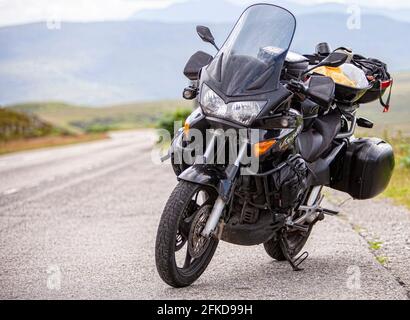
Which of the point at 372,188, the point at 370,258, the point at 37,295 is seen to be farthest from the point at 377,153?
the point at 37,295

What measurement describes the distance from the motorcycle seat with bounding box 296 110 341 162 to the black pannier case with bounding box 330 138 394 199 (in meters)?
0.35

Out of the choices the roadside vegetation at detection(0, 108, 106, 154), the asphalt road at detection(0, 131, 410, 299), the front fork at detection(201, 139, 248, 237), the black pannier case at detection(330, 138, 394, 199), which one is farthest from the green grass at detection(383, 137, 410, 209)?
the roadside vegetation at detection(0, 108, 106, 154)

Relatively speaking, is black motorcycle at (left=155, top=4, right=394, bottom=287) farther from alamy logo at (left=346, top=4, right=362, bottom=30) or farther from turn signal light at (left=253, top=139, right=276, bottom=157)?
alamy logo at (left=346, top=4, right=362, bottom=30)

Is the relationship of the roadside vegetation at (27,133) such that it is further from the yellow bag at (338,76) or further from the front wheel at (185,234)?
the front wheel at (185,234)

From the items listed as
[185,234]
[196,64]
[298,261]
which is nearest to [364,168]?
[298,261]

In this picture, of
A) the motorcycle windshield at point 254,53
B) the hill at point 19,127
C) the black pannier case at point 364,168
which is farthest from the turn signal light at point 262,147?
the hill at point 19,127

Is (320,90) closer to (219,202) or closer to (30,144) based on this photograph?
(219,202)

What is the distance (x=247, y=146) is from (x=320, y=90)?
2.58 feet

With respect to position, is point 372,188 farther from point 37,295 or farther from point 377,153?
point 37,295

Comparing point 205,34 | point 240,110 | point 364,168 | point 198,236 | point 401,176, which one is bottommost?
point 401,176

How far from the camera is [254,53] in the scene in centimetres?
516

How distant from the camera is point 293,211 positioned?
5750mm

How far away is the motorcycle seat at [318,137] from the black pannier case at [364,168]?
35 centimetres
